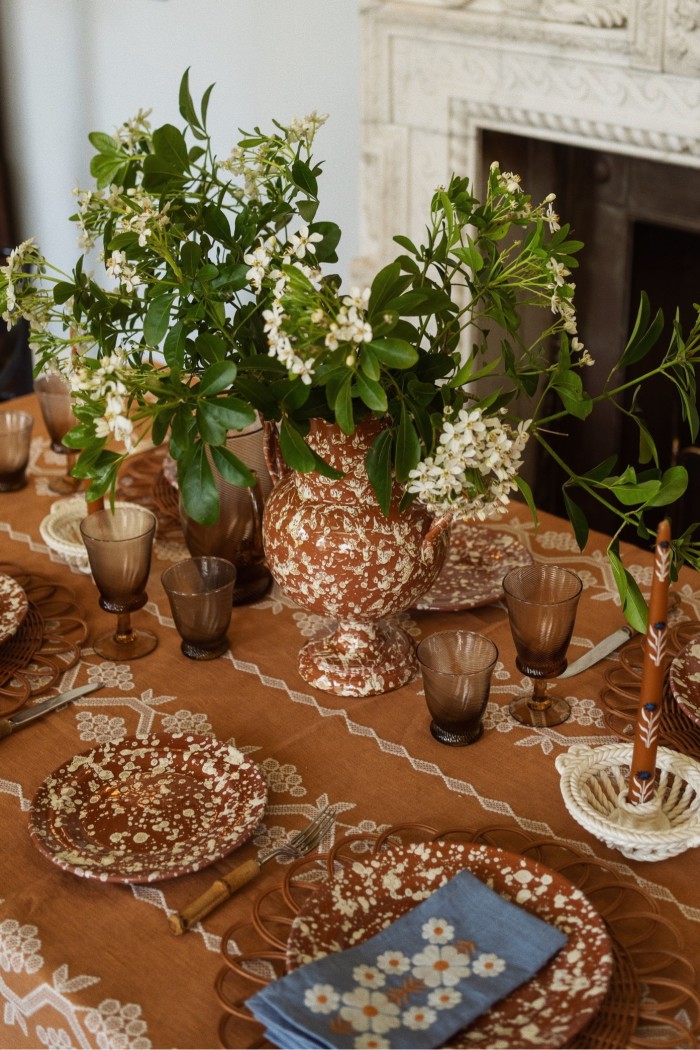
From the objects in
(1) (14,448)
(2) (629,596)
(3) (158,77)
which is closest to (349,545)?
(2) (629,596)

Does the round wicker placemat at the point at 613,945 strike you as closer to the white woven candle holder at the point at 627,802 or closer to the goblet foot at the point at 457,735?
the white woven candle holder at the point at 627,802

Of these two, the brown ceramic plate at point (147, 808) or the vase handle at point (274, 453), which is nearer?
the brown ceramic plate at point (147, 808)

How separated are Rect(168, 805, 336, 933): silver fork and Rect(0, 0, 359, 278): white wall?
5.93 feet

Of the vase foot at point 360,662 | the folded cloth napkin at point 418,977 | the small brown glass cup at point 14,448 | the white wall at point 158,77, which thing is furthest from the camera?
the white wall at point 158,77

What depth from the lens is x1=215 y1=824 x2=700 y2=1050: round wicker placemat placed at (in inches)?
37.3

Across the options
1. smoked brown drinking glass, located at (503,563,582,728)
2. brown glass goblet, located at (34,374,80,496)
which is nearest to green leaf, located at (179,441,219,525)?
smoked brown drinking glass, located at (503,563,582,728)

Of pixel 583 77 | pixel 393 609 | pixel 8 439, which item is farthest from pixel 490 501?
pixel 583 77

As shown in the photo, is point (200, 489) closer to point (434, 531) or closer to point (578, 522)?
point (434, 531)

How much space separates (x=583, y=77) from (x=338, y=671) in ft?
5.17

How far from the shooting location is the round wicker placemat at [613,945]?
95 centimetres

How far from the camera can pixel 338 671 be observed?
54.8 inches

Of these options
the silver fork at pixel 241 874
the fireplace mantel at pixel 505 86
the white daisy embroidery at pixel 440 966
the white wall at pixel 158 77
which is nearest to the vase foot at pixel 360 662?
the silver fork at pixel 241 874

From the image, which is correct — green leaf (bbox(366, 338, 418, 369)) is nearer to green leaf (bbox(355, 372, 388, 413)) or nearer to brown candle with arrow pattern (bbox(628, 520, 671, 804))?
green leaf (bbox(355, 372, 388, 413))

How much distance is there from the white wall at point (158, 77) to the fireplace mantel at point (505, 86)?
0.56ft
